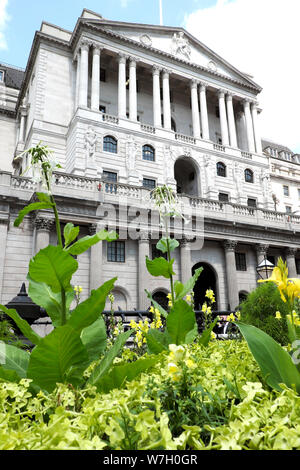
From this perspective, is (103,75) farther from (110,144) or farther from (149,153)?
(149,153)

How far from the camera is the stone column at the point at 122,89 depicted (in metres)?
29.1

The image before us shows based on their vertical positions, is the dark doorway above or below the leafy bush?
above

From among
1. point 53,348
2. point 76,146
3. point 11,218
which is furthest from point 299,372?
point 76,146

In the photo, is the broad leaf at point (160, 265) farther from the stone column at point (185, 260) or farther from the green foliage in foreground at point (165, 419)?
the stone column at point (185, 260)

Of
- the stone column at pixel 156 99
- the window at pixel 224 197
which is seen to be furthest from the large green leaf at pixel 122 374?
the window at pixel 224 197

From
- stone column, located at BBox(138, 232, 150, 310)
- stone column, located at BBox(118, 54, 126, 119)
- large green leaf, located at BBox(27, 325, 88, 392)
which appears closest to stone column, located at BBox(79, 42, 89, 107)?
stone column, located at BBox(118, 54, 126, 119)

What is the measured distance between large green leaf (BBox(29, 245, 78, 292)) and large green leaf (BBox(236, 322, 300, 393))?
4.04ft

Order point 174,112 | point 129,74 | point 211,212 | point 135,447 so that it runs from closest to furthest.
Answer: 1. point 135,447
2. point 211,212
3. point 129,74
4. point 174,112

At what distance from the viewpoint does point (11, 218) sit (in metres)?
19.2

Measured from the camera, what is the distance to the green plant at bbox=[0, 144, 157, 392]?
6.39ft

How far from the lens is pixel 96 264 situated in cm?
2033

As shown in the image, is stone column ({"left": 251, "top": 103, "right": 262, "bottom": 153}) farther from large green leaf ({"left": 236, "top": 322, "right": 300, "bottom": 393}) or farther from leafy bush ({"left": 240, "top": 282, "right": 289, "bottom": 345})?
large green leaf ({"left": 236, "top": 322, "right": 300, "bottom": 393})

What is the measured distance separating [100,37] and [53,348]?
110 ft
